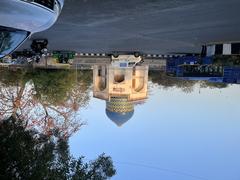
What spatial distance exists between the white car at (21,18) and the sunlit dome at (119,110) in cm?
2329

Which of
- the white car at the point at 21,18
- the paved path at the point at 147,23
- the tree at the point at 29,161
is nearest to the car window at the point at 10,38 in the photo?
the white car at the point at 21,18

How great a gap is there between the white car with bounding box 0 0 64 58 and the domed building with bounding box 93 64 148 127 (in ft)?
72.2

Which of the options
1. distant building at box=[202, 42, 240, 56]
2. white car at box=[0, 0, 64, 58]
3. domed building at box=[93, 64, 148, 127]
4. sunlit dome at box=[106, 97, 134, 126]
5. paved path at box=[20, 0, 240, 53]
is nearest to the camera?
white car at box=[0, 0, 64, 58]

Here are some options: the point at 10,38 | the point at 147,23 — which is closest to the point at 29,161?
the point at 147,23

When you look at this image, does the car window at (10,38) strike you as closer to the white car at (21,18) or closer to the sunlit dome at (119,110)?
the white car at (21,18)

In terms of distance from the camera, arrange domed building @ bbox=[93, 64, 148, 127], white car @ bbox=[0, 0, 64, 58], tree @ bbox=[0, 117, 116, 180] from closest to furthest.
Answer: white car @ bbox=[0, 0, 64, 58] → tree @ bbox=[0, 117, 116, 180] → domed building @ bbox=[93, 64, 148, 127]

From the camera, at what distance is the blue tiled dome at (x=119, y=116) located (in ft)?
100

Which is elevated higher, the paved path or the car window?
the paved path

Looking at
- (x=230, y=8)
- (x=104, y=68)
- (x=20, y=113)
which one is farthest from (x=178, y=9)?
(x=20, y=113)

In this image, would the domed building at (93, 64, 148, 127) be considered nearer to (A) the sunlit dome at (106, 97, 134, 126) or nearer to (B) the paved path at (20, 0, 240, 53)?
(A) the sunlit dome at (106, 97, 134, 126)

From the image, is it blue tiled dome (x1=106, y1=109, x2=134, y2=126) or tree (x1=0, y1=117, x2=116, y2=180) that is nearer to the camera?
tree (x1=0, y1=117, x2=116, y2=180)

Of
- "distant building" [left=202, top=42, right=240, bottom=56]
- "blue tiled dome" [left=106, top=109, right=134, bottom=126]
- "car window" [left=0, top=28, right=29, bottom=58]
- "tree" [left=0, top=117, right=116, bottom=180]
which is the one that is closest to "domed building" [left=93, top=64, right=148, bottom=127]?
"blue tiled dome" [left=106, top=109, right=134, bottom=126]

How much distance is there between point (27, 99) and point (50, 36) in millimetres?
14433

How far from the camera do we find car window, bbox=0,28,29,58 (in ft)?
19.4
